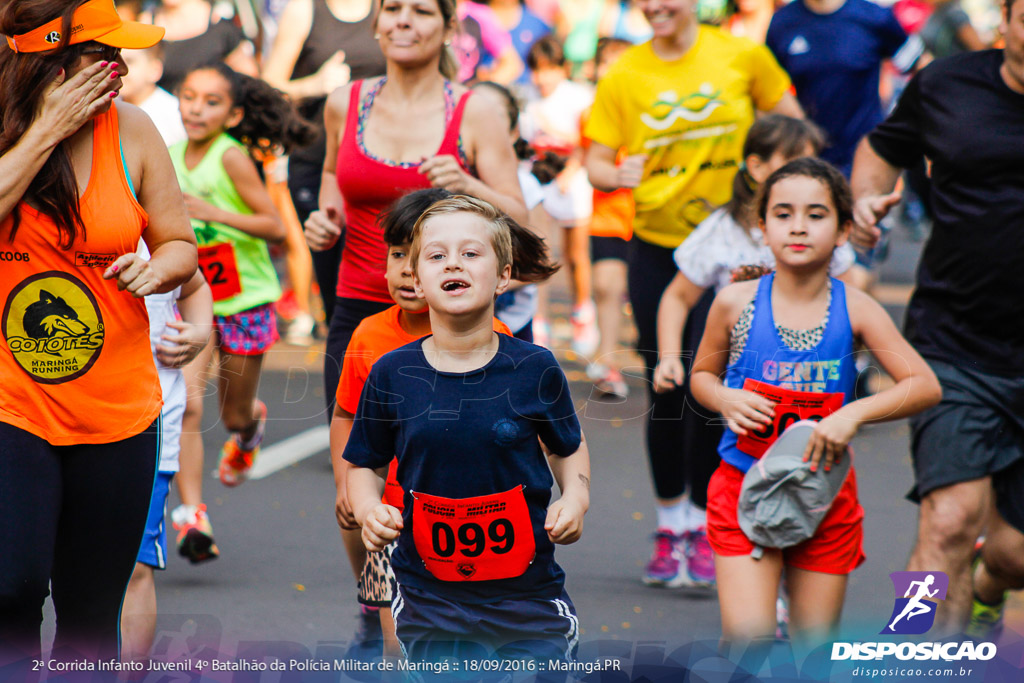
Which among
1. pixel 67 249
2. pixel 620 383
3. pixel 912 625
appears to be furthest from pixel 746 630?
pixel 620 383

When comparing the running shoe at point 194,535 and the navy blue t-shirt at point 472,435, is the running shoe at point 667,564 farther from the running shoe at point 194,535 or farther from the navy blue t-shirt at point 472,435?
the navy blue t-shirt at point 472,435

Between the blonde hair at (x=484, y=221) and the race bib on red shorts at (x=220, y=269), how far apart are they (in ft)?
8.29

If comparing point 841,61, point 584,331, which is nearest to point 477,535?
point 841,61

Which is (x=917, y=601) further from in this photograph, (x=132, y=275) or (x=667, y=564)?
(x=132, y=275)

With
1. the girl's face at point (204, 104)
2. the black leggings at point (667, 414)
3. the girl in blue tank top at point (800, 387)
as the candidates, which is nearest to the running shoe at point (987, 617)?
the girl in blue tank top at point (800, 387)

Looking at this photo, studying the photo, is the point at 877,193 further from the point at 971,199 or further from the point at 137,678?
the point at 137,678

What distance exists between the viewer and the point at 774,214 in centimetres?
384

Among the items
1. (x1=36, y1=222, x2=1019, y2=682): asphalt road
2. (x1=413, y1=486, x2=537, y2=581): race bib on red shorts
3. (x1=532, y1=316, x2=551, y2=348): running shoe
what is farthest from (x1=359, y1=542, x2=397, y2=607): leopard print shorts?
(x1=532, y1=316, x2=551, y2=348): running shoe

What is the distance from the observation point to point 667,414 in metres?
5.24

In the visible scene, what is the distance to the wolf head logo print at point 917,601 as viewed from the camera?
3996mm

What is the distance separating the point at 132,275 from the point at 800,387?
1.87 meters

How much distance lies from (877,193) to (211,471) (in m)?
3.85

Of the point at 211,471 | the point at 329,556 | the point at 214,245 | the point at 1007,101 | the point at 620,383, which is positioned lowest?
the point at 620,383

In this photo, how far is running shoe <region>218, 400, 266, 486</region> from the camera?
6047 millimetres
